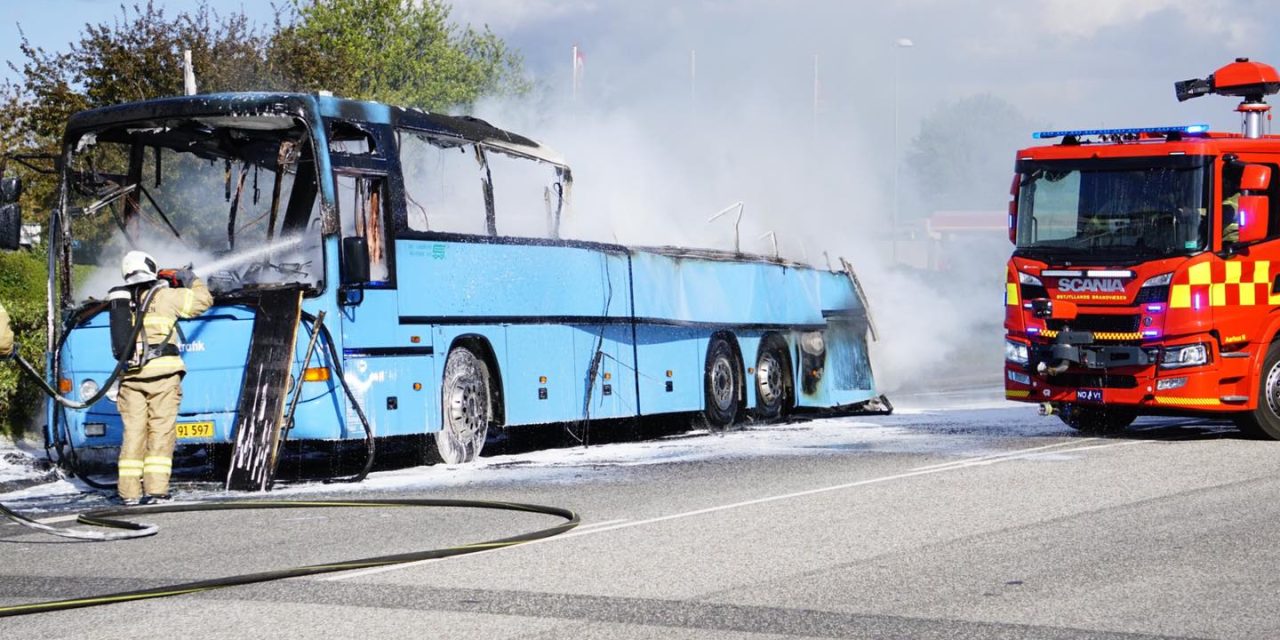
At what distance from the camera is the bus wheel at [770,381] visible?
20125 mm

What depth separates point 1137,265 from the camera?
15.7 m

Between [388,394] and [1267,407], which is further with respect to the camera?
[1267,407]

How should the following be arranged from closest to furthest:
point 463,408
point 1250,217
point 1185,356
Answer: point 463,408, point 1185,356, point 1250,217

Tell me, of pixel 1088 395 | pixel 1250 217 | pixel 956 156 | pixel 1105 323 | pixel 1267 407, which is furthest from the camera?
pixel 956 156

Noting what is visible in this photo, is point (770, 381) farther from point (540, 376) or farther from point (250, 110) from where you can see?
point (250, 110)

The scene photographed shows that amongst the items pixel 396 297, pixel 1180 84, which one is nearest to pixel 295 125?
pixel 396 297

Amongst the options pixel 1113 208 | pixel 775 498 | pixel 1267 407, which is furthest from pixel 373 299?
pixel 1267 407

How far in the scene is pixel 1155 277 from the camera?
51.1ft

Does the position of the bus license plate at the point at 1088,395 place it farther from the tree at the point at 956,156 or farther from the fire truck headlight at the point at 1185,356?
the tree at the point at 956,156

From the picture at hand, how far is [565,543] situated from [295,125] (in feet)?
18.4

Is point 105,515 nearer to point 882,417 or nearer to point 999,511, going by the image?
point 999,511

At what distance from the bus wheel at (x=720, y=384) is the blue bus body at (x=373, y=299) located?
1.85 metres

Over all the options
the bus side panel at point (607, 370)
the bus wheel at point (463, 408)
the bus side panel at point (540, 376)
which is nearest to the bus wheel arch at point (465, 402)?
Answer: the bus wheel at point (463, 408)

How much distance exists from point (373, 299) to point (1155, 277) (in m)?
7.11
